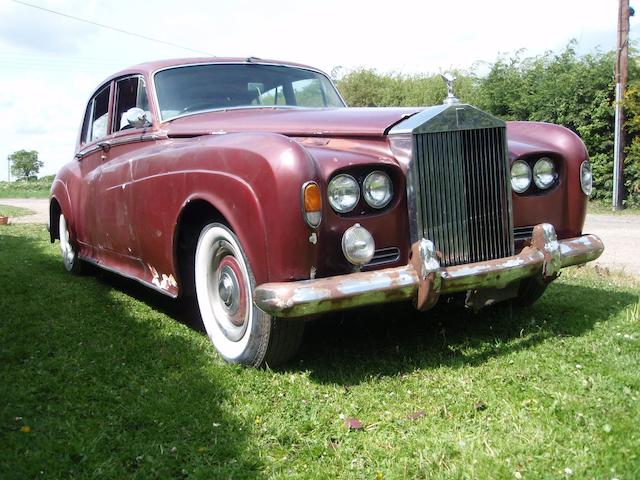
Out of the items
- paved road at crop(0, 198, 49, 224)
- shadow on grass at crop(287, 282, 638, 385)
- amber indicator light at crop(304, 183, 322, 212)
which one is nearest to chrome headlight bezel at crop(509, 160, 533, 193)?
shadow on grass at crop(287, 282, 638, 385)

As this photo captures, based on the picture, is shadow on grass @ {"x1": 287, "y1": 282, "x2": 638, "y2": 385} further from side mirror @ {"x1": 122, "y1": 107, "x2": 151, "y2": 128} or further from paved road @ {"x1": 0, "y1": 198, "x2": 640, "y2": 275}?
paved road @ {"x1": 0, "y1": 198, "x2": 640, "y2": 275}

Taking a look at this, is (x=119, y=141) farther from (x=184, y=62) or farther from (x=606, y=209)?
(x=606, y=209)

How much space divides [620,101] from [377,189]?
464 inches

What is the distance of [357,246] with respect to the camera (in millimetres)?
2928

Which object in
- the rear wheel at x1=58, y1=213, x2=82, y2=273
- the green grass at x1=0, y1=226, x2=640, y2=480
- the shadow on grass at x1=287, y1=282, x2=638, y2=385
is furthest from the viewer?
the rear wheel at x1=58, y1=213, x2=82, y2=273

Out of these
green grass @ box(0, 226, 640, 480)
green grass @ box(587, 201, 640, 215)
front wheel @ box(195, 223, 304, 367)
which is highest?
front wheel @ box(195, 223, 304, 367)

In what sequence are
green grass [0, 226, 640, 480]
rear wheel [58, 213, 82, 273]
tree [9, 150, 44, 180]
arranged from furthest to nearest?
tree [9, 150, 44, 180]
rear wheel [58, 213, 82, 273]
green grass [0, 226, 640, 480]

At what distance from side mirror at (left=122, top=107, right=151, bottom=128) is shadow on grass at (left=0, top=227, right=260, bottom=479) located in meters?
1.38

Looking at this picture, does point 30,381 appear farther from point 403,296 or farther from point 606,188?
point 606,188

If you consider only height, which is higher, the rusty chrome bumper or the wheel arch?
the wheel arch

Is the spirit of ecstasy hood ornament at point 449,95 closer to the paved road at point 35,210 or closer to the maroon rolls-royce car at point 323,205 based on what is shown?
the maroon rolls-royce car at point 323,205

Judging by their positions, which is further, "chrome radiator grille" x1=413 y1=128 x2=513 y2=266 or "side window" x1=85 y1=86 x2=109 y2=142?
"side window" x1=85 y1=86 x2=109 y2=142

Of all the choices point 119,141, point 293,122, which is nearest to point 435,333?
point 293,122

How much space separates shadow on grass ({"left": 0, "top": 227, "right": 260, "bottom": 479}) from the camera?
2363mm
